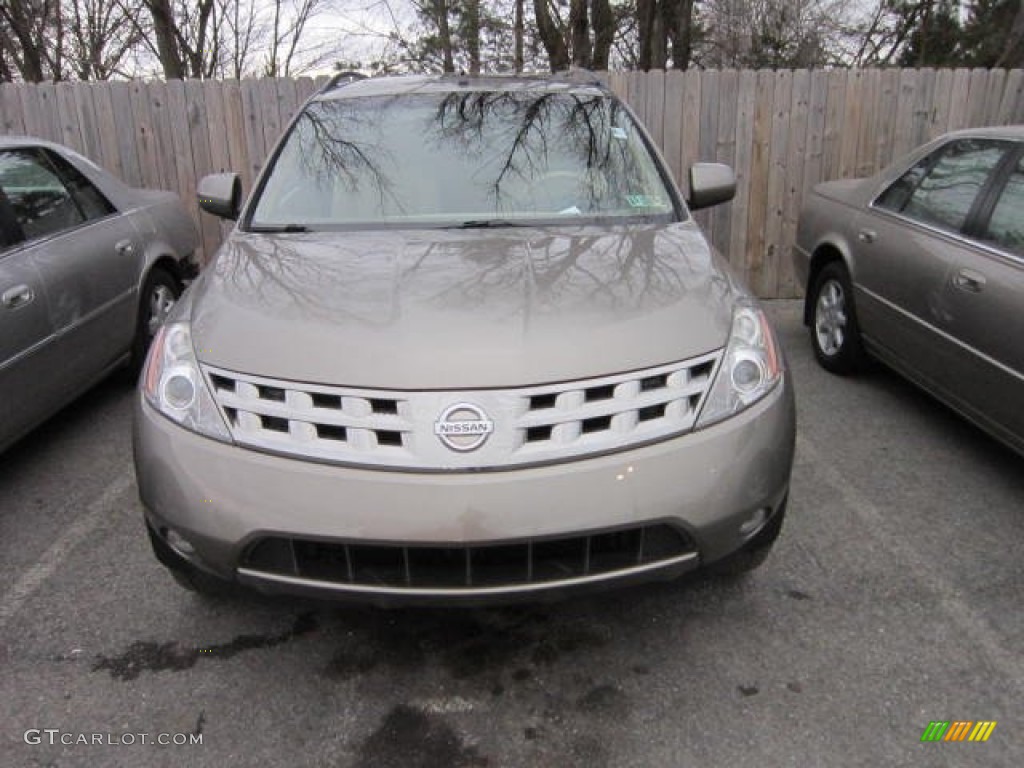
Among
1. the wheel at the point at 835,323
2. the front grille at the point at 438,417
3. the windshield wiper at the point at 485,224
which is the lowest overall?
the wheel at the point at 835,323

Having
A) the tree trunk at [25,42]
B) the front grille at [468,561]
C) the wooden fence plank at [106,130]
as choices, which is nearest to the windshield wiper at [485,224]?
the front grille at [468,561]

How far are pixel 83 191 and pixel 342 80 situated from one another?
158 cm

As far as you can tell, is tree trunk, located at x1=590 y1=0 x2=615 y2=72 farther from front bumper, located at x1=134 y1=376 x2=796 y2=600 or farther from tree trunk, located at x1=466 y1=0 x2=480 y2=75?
front bumper, located at x1=134 y1=376 x2=796 y2=600

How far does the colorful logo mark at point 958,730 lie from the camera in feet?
7.16

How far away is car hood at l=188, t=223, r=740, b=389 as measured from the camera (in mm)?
2148

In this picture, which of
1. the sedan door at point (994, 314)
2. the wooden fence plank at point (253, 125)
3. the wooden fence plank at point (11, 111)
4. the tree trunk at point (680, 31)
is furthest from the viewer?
the tree trunk at point (680, 31)

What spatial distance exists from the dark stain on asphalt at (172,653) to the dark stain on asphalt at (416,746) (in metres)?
0.53

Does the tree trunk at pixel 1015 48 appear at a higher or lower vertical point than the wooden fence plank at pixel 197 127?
higher

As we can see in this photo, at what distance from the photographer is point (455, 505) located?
1.99m

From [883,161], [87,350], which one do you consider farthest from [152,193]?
[883,161]

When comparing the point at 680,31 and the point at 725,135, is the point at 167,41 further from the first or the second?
the point at 725,135

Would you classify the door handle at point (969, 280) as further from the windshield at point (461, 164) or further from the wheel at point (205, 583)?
the wheel at point (205, 583)

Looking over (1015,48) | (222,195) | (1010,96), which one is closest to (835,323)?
(1010,96)

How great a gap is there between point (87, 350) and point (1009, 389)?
13.9ft
